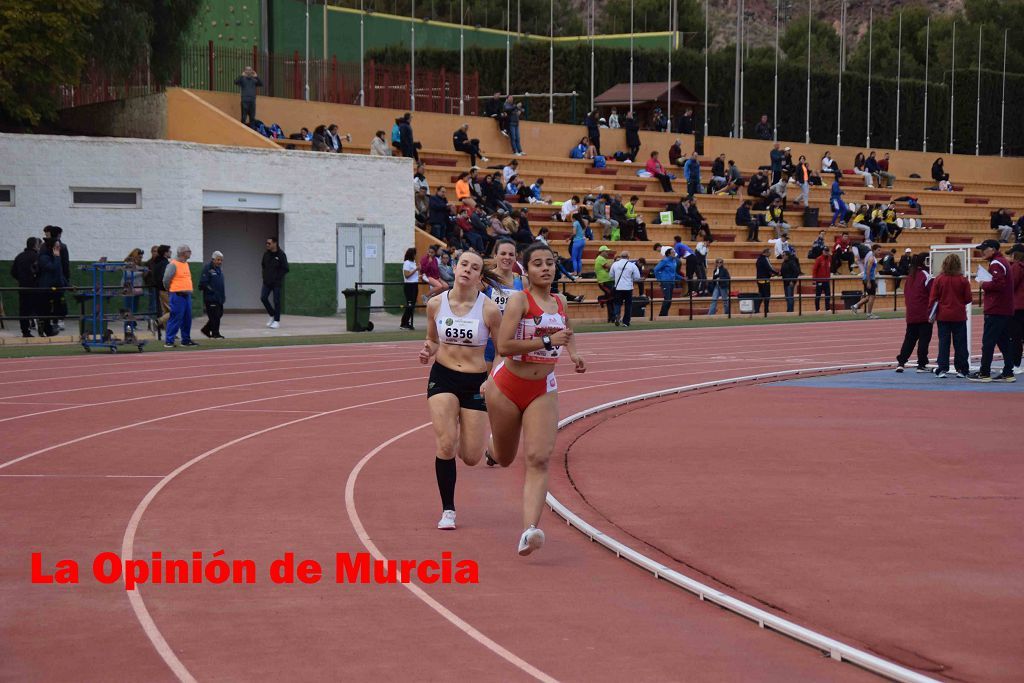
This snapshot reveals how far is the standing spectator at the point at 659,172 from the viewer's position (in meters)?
47.4

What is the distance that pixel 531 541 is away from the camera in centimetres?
838

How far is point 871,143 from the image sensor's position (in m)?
67.2

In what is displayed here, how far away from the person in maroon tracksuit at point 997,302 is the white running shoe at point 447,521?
39.0ft

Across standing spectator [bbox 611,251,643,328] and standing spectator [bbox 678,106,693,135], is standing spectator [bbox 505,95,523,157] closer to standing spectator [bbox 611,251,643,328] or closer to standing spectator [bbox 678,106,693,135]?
standing spectator [bbox 678,106,693,135]

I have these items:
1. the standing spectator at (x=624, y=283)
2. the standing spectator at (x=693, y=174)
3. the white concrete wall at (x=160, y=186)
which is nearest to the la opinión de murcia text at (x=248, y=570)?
the white concrete wall at (x=160, y=186)

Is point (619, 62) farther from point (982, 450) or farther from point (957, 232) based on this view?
point (982, 450)

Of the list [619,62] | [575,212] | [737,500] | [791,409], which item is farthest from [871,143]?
[737,500]

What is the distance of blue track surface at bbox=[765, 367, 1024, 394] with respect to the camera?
19688mm

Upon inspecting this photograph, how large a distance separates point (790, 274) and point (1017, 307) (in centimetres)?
1989

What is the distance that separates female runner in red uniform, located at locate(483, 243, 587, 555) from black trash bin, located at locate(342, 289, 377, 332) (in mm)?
21367

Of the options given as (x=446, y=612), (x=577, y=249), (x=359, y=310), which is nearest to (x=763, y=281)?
(x=577, y=249)

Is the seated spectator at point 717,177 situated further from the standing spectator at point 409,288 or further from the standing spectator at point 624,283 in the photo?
the standing spectator at point 409,288

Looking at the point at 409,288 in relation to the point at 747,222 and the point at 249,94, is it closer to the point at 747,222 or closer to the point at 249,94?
the point at 249,94

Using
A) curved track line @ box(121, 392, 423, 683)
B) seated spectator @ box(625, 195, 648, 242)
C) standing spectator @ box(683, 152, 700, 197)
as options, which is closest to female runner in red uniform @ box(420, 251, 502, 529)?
curved track line @ box(121, 392, 423, 683)
